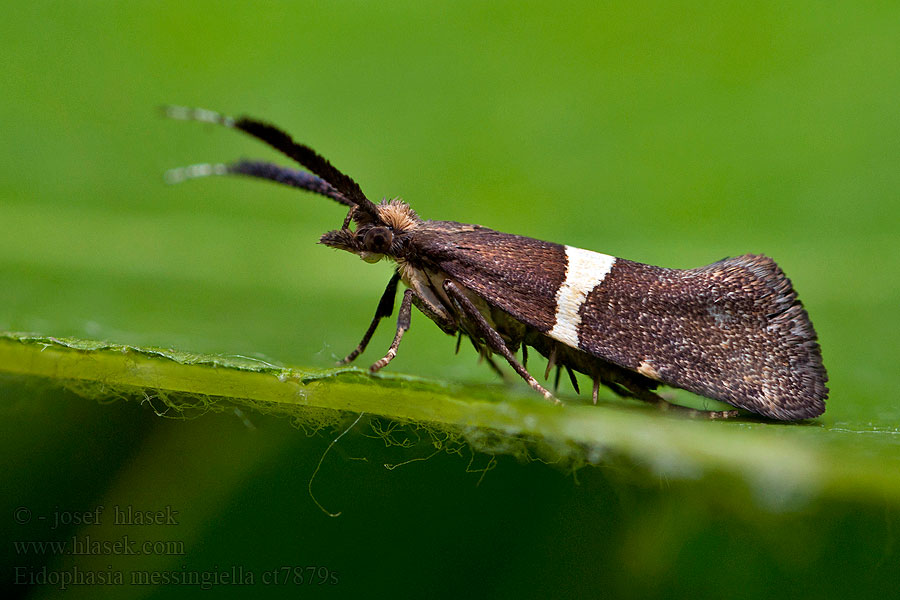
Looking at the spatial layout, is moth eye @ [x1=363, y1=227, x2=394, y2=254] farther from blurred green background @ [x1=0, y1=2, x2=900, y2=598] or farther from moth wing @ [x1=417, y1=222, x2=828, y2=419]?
blurred green background @ [x1=0, y1=2, x2=900, y2=598]

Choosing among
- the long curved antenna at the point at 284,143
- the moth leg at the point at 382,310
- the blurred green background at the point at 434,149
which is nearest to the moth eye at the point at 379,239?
the moth leg at the point at 382,310

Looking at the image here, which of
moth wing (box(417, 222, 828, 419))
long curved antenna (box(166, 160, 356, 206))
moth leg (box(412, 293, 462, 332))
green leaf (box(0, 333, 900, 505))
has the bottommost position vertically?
green leaf (box(0, 333, 900, 505))

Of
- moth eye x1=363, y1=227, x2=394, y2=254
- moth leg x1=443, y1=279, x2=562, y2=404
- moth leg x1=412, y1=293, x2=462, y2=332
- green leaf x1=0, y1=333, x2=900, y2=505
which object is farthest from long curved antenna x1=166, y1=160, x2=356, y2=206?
green leaf x1=0, y1=333, x2=900, y2=505

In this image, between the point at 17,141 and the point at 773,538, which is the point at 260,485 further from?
the point at 17,141

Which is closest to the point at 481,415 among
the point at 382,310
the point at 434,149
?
the point at 382,310

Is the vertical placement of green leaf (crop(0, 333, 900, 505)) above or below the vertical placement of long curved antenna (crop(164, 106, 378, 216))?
below

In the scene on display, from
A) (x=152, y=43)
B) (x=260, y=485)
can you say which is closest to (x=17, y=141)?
(x=152, y=43)

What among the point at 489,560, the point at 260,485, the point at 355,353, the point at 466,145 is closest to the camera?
the point at 489,560

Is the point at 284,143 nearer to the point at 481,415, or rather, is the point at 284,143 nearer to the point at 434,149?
the point at 481,415
